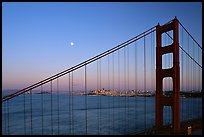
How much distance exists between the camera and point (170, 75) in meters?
6.59

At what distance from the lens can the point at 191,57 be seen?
1066cm

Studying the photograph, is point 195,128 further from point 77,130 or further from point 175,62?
point 77,130

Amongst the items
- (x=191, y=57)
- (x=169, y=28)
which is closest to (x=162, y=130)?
(x=169, y=28)

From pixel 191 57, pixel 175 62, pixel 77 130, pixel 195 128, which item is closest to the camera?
pixel 175 62

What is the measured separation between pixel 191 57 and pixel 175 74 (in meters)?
4.77

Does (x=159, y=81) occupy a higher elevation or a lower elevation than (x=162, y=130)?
higher

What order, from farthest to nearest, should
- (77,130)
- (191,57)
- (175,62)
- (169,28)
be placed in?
(77,130)
(191,57)
(169,28)
(175,62)

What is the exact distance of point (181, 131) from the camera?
21.8 ft

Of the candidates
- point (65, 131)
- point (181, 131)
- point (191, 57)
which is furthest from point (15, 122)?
point (181, 131)

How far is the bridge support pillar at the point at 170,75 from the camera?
21.0 ft

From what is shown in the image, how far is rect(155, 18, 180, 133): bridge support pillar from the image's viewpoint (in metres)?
6.39

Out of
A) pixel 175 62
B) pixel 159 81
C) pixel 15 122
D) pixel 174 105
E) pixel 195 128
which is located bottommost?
pixel 15 122

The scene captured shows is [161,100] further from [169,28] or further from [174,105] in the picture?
[169,28]

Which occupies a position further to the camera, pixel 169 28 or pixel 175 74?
pixel 169 28
